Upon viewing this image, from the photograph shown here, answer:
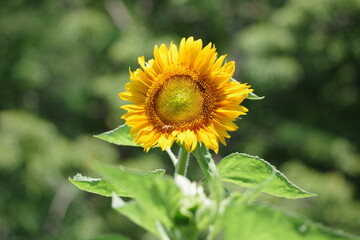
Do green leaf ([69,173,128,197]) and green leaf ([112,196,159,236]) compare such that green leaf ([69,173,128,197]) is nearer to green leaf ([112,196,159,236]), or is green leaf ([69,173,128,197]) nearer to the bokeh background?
green leaf ([112,196,159,236])

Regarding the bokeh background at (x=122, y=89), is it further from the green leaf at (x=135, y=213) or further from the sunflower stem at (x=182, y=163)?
the green leaf at (x=135, y=213)

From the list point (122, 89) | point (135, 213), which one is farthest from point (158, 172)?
point (122, 89)

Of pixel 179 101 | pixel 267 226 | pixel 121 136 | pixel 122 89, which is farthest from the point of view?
pixel 122 89

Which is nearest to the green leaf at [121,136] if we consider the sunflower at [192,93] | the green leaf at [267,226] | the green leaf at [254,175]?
the sunflower at [192,93]

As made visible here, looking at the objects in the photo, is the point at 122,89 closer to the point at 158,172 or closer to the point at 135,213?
the point at 158,172

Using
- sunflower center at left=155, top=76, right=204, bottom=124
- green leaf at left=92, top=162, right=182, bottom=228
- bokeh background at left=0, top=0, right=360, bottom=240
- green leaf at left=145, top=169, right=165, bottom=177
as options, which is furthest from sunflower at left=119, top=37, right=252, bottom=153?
bokeh background at left=0, top=0, right=360, bottom=240

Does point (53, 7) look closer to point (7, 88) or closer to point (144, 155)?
point (7, 88)
